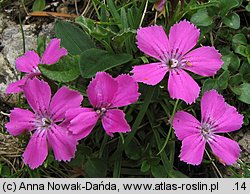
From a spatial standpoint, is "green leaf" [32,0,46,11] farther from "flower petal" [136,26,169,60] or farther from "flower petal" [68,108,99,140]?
"flower petal" [68,108,99,140]

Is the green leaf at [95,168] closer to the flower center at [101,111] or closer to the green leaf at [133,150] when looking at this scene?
the green leaf at [133,150]

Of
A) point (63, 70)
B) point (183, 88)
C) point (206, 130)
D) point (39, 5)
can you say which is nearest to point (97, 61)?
point (63, 70)

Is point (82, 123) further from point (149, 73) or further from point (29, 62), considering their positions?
point (29, 62)

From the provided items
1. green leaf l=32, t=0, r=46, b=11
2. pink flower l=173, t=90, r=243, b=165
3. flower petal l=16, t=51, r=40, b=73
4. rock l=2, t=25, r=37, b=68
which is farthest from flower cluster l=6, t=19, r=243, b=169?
green leaf l=32, t=0, r=46, b=11

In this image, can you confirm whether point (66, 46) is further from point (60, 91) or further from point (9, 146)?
point (9, 146)

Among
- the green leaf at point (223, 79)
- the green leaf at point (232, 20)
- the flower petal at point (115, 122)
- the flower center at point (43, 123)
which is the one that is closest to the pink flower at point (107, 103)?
the flower petal at point (115, 122)

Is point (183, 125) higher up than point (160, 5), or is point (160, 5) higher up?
point (160, 5)
